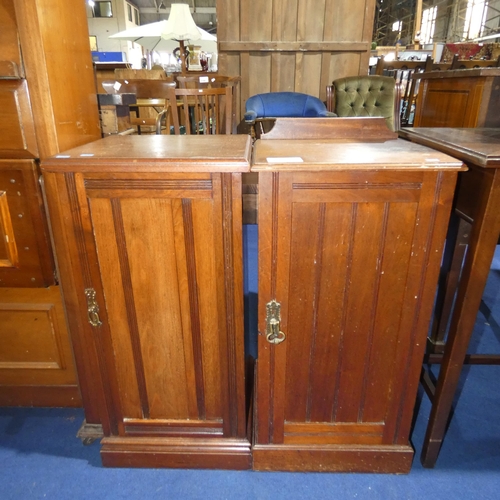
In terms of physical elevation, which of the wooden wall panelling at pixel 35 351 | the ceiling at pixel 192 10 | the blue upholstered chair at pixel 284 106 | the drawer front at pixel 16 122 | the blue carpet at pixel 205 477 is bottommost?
the blue carpet at pixel 205 477

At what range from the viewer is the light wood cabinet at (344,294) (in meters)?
0.90

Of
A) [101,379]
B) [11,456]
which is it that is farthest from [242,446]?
[11,456]

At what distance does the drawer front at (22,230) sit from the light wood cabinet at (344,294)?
0.64 m

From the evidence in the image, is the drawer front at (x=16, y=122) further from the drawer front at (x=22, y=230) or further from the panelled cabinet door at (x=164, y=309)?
the panelled cabinet door at (x=164, y=309)

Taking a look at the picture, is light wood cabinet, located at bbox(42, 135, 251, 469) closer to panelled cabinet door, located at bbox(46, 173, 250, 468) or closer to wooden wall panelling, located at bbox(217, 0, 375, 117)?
panelled cabinet door, located at bbox(46, 173, 250, 468)

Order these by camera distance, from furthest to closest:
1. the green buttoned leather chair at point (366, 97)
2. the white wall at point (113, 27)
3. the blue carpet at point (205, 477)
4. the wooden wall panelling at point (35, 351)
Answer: the white wall at point (113, 27) → the green buttoned leather chair at point (366, 97) → the wooden wall panelling at point (35, 351) → the blue carpet at point (205, 477)

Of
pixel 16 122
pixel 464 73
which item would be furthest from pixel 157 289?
pixel 464 73

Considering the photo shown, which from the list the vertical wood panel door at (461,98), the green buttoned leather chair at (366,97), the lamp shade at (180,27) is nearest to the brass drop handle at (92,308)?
the vertical wood panel door at (461,98)

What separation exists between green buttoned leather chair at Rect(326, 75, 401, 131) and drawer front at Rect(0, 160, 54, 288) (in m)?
3.16

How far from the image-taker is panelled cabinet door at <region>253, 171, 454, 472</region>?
91cm

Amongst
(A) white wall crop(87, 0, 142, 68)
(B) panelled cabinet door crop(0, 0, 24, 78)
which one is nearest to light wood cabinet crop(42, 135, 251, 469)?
(B) panelled cabinet door crop(0, 0, 24, 78)

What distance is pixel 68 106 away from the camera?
1108 millimetres

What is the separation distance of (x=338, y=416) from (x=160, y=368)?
22.1 inches

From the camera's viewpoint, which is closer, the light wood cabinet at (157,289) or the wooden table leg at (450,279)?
the light wood cabinet at (157,289)
